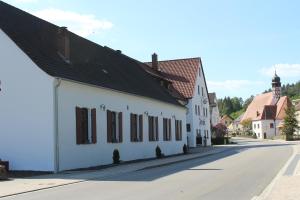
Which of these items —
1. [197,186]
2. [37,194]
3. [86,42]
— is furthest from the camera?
[86,42]

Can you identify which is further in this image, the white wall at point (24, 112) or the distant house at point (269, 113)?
the distant house at point (269, 113)

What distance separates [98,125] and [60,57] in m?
4.26

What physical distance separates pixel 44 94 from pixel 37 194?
961cm

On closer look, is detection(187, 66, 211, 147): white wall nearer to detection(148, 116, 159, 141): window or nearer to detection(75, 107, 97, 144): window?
detection(148, 116, 159, 141): window

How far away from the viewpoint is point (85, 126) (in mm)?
28516

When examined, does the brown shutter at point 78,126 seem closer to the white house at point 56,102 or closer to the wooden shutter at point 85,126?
the white house at point 56,102

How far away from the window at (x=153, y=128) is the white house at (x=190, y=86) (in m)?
17.6

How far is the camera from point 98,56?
123 ft

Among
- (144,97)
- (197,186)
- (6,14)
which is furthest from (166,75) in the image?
(197,186)

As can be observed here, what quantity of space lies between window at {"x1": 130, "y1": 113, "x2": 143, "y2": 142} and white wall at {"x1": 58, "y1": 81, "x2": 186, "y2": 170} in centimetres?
33

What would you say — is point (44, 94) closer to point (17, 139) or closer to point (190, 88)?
point (17, 139)

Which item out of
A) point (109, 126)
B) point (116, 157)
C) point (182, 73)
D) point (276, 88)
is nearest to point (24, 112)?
point (109, 126)

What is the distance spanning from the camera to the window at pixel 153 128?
40.2 meters

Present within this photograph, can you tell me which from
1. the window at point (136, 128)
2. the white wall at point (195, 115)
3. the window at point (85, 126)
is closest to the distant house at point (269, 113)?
the white wall at point (195, 115)
